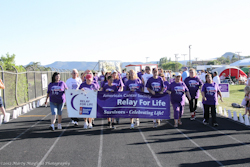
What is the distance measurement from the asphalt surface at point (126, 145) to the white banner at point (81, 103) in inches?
22.7

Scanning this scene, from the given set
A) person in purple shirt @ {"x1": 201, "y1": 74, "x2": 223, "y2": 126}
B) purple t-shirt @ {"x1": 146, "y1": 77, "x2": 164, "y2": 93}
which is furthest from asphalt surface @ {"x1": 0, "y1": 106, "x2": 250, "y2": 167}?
purple t-shirt @ {"x1": 146, "y1": 77, "x2": 164, "y2": 93}

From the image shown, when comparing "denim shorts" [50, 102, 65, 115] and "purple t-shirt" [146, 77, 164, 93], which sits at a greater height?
"purple t-shirt" [146, 77, 164, 93]

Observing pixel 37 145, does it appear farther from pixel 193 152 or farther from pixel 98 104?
pixel 193 152

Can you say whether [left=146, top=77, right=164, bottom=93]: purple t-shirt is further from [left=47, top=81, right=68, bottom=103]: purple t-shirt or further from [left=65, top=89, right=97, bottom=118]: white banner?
[left=47, top=81, right=68, bottom=103]: purple t-shirt

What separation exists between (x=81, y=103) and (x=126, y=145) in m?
2.51

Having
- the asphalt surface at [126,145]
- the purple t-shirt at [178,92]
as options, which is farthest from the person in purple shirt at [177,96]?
the asphalt surface at [126,145]

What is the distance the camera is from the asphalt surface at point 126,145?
568cm

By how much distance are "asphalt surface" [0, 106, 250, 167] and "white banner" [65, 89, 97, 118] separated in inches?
22.7

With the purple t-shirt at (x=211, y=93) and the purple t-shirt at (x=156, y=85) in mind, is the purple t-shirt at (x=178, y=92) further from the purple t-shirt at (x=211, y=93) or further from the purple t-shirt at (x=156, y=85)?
the purple t-shirt at (x=211, y=93)

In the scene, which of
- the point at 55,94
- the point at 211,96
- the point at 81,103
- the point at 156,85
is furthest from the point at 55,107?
the point at 211,96

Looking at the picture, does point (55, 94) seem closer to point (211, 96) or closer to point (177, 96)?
point (177, 96)

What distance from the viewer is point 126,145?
6.92m

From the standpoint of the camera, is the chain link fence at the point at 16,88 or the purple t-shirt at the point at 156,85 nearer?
the purple t-shirt at the point at 156,85

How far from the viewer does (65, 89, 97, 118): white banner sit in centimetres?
868
